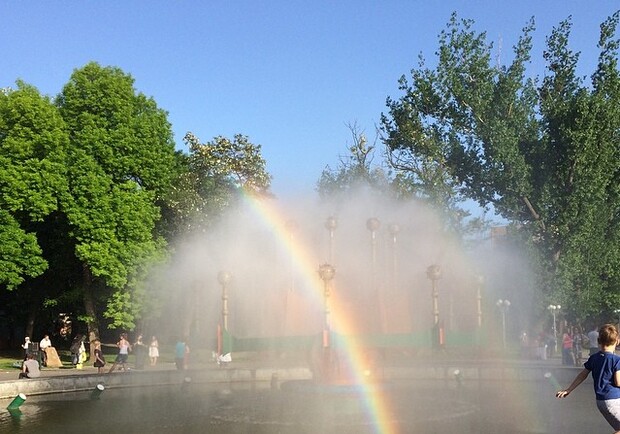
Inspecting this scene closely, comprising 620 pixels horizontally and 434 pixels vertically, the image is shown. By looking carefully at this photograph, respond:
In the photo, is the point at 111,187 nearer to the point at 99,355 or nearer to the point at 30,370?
the point at 99,355

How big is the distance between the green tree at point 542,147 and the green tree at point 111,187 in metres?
17.4

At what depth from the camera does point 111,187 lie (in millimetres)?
38375

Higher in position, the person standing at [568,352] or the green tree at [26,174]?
the green tree at [26,174]

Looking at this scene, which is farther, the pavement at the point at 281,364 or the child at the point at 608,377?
the pavement at the point at 281,364

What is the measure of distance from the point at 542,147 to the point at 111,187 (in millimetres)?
25664

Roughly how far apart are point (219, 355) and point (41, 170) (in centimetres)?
1447

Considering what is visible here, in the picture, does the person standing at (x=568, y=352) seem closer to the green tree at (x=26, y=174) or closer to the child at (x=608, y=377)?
the child at (x=608, y=377)

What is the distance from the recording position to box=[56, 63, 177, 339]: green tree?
36375mm

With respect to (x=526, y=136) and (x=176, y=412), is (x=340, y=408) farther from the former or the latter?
(x=526, y=136)

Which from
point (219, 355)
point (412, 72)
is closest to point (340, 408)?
point (219, 355)

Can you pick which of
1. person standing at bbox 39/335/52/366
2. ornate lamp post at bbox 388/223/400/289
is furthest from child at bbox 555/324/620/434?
person standing at bbox 39/335/52/366

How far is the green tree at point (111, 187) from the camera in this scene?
36.4m

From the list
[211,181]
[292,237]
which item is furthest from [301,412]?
[211,181]

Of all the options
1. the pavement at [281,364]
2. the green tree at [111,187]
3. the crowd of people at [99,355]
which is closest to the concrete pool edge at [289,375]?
the pavement at [281,364]
